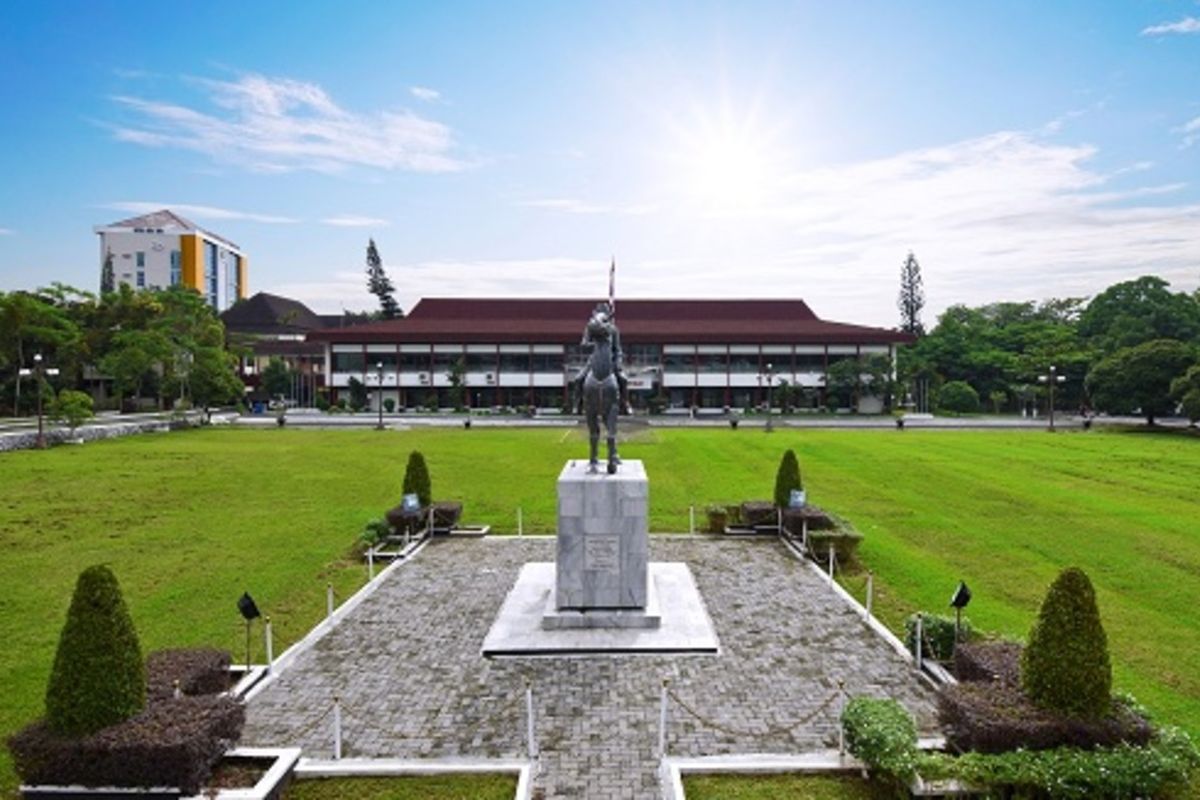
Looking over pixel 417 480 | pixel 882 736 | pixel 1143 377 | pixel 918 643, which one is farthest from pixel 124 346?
pixel 1143 377

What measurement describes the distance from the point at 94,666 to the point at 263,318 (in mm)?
99699

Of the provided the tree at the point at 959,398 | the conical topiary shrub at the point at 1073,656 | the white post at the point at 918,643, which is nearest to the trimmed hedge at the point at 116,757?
the conical topiary shrub at the point at 1073,656

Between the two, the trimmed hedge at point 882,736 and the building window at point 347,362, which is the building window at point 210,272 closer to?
the building window at point 347,362

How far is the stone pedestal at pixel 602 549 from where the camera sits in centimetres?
1305

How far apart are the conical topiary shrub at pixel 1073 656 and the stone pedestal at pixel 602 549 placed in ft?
20.4

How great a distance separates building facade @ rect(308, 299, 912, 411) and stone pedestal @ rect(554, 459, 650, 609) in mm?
57166

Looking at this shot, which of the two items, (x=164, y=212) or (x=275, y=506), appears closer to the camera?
(x=275, y=506)

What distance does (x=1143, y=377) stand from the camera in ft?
174

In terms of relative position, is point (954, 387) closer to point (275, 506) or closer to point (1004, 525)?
point (1004, 525)

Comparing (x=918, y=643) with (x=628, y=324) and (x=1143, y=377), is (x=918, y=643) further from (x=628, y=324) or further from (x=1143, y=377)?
(x=628, y=324)

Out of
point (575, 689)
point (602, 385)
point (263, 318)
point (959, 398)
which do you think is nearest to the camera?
point (575, 689)

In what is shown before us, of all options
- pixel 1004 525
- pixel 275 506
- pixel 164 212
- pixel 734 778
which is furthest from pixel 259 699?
pixel 164 212

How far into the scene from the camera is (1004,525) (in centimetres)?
2122

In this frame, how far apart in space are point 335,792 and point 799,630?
7.81 meters
